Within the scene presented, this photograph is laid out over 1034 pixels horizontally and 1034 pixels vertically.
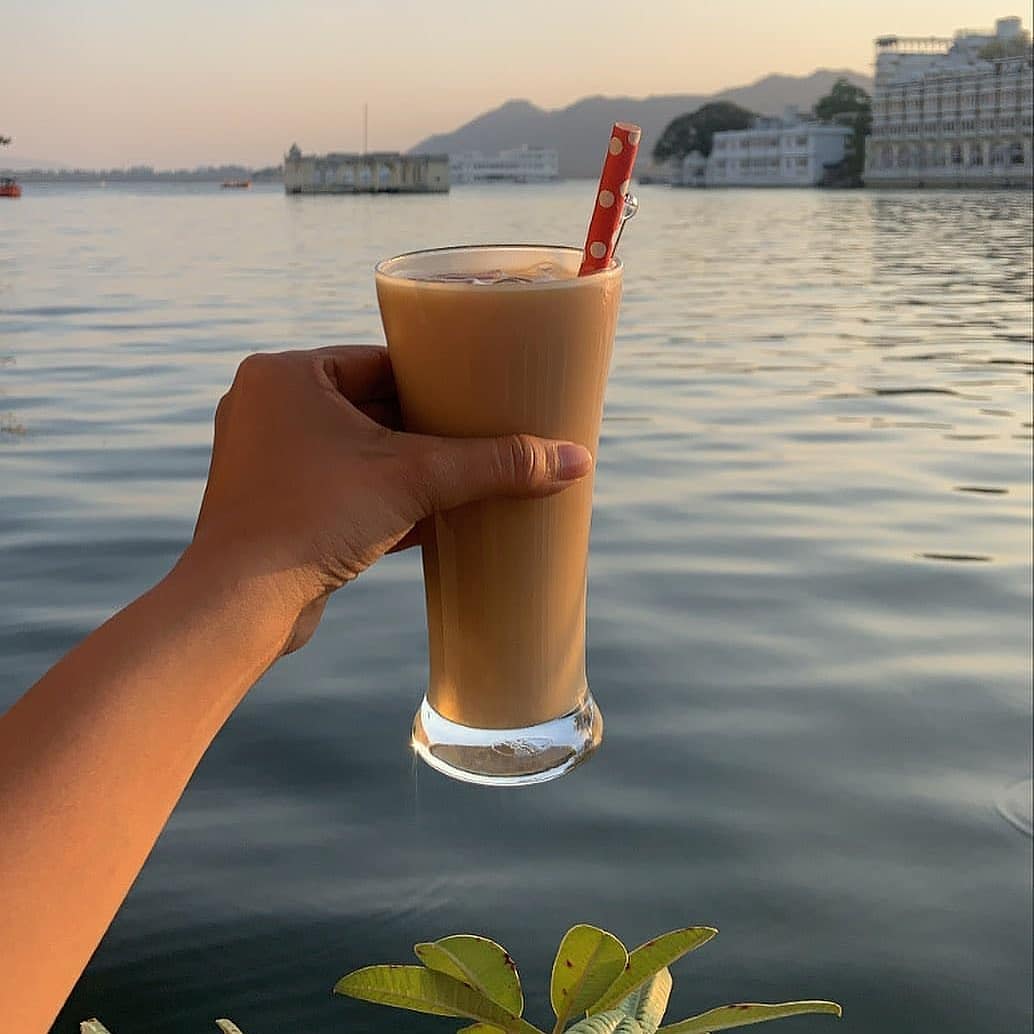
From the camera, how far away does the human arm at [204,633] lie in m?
0.83

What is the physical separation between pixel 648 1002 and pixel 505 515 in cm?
53

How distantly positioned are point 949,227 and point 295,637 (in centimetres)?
3033

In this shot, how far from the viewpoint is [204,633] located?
1001 millimetres

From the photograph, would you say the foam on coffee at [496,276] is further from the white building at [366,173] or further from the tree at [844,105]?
the tree at [844,105]

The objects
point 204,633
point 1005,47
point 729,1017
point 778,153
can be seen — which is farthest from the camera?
point 1005,47

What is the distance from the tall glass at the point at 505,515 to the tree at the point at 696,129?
9894cm

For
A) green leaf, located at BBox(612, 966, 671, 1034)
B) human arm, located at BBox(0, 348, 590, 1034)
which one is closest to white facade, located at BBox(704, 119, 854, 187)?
human arm, located at BBox(0, 348, 590, 1034)

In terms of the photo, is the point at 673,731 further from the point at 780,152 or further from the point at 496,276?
the point at 780,152

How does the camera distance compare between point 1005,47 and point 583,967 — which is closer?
point 583,967

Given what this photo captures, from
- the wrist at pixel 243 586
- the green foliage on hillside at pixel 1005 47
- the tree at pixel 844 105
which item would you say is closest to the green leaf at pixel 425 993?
the wrist at pixel 243 586

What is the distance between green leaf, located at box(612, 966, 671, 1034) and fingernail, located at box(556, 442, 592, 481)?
465 mm

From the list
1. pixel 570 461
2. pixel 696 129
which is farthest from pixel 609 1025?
pixel 696 129

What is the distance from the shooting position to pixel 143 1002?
2.13 m

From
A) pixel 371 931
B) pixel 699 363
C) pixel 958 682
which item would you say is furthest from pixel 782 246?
pixel 371 931
